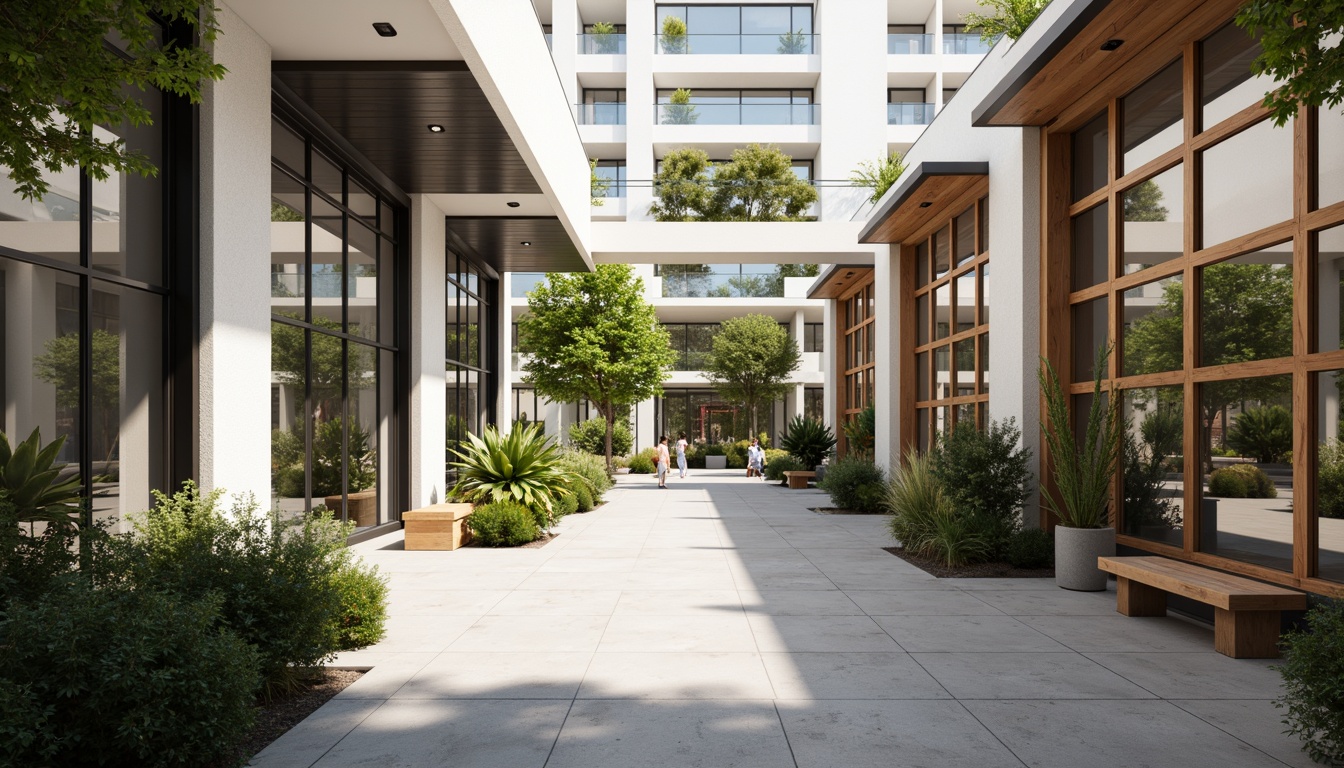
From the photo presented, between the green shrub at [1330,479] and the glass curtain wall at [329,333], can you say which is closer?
the green shrub at [1330,479]

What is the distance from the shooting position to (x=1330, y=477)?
7062 mm

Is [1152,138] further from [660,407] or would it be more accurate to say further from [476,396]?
[660,407]

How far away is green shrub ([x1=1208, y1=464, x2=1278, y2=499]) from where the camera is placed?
25.5 feet

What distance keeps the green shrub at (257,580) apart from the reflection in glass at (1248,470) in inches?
283

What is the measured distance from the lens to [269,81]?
893 cm

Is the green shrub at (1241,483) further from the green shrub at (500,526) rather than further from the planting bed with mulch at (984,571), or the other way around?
the green shrub at (500,526)

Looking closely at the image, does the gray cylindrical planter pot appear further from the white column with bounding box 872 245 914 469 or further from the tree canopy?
the tree canopy

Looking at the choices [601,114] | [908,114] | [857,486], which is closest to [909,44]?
[908,114]

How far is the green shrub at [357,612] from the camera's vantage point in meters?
6.93

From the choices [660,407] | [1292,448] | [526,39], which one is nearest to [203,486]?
[526,39]

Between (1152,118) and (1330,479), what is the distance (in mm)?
4262

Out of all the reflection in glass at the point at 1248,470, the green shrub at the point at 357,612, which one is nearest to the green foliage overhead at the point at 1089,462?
the reflection in glass at the point at 1248,470

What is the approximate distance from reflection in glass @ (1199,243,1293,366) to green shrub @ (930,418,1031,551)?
291 centimetres

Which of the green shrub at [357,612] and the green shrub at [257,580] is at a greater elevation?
the green shrub at [257,580]
